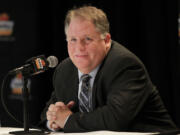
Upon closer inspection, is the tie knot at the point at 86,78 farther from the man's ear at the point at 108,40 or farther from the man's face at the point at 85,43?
Answer: the man's ear at the point at 108,40

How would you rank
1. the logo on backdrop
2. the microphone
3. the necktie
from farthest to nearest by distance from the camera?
1. the logo on backdrop
2. the necktie
3. the microphone

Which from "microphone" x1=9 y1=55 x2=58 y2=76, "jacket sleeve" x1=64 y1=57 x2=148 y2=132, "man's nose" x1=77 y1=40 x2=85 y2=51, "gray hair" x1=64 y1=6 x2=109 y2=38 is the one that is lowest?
"jacket sleeve" x1=64 y1=57 x2=148 y2=132

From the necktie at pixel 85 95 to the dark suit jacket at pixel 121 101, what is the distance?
0.06m

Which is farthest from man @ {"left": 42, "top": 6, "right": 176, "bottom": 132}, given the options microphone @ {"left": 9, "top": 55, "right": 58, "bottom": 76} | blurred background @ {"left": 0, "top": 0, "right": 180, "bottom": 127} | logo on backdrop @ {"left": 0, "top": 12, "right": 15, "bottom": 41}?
logo on backdrop @ {"left": 0, "top": 12, "right": 15, "bottom": 41}

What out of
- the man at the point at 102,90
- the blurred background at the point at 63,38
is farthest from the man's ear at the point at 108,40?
the blurred background at the point at 63,38

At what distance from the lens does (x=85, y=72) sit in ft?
8.46

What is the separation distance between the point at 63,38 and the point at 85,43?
7.73 ft

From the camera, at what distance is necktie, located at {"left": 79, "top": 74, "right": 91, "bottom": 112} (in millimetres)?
2551

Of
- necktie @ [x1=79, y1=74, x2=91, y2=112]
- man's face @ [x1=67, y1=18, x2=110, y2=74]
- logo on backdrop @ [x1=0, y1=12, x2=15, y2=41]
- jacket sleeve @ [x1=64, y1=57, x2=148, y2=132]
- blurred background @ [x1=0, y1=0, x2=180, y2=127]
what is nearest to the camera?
jacket sleeve @ [x1=64, y1=57, x2=148, y2=132]

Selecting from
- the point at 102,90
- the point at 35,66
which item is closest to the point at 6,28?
the point at 102,90

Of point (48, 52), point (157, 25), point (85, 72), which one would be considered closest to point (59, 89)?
point (85, 72)

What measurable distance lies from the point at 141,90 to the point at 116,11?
211 cm

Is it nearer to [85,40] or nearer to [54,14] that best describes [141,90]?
[85,40]

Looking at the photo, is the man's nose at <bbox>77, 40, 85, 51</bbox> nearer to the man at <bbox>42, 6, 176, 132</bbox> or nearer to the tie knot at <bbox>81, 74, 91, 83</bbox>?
the man at <bbox>42, 6, 176, 132</bbox>
